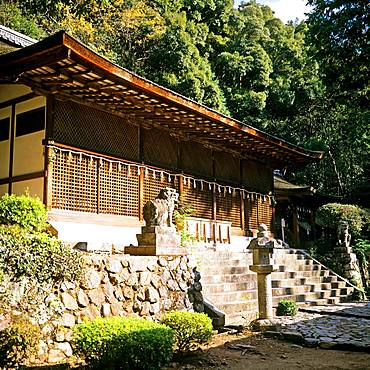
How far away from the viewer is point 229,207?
17.2m

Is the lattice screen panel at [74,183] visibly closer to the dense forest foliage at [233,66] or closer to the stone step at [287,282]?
the stone step at [287,282]

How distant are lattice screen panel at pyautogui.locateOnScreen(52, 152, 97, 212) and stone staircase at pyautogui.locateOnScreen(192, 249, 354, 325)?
3.21m

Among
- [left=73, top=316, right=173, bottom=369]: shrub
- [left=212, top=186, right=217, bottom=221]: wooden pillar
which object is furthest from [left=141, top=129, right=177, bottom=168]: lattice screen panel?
[left=73, top=316, right=173, bottom=369]: shrub

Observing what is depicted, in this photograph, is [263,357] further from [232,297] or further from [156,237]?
[232,297]

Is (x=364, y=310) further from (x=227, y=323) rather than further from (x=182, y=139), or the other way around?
(x=182, y=139)

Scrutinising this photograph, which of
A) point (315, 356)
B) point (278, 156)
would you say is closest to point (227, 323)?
point (315, 356)

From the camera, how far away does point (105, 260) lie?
24.2ft

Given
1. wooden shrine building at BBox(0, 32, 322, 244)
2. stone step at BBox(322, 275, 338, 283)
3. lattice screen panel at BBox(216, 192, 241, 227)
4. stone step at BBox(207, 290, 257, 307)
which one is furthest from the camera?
lattice screen panel at BBox(216, 192, 241, 227)

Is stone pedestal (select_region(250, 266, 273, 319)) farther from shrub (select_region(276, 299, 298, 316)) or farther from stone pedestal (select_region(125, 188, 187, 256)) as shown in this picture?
stone pedestal (select_region(125, 188, 187, 256))

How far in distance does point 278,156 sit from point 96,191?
938 centimetres

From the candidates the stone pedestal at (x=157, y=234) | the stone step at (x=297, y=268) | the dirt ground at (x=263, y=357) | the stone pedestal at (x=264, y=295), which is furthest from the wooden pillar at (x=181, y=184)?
the dirt ground at (x=263, y=357)

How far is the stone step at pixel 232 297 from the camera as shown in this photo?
389 inches

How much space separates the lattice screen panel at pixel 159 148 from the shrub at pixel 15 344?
28.3 feet

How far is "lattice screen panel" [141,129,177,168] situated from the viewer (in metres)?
13.8
